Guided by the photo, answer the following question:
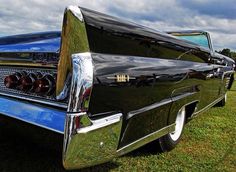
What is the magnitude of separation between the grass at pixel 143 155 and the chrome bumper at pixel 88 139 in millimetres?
169

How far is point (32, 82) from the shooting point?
7.34 ft

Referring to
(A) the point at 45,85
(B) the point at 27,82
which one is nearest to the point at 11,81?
(B) the point at 27,82

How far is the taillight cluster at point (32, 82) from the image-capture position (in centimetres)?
213

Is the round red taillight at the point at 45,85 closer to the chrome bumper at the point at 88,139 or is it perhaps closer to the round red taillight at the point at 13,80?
the round red taillight at the point at 13,80

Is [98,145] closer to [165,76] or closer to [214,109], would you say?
[165,76]

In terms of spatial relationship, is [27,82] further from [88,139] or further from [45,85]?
[88,139]

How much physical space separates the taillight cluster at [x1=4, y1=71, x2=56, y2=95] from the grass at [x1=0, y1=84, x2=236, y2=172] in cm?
28

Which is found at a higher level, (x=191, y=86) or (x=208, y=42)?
(x=208, y=42)

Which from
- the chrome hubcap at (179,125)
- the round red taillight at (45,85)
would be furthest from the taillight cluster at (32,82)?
the chrome hubcap at (179,125)

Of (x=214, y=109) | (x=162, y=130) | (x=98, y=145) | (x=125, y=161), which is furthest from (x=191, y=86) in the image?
(x=214, y=109)

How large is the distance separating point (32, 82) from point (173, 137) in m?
1.97

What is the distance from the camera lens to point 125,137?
224 centimetres

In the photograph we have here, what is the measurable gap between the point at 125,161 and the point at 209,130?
6.36 feet

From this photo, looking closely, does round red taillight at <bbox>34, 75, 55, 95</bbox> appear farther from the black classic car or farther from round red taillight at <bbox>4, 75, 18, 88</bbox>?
round red taillight at <bbox>4, 75, 18, 88</bbox>
